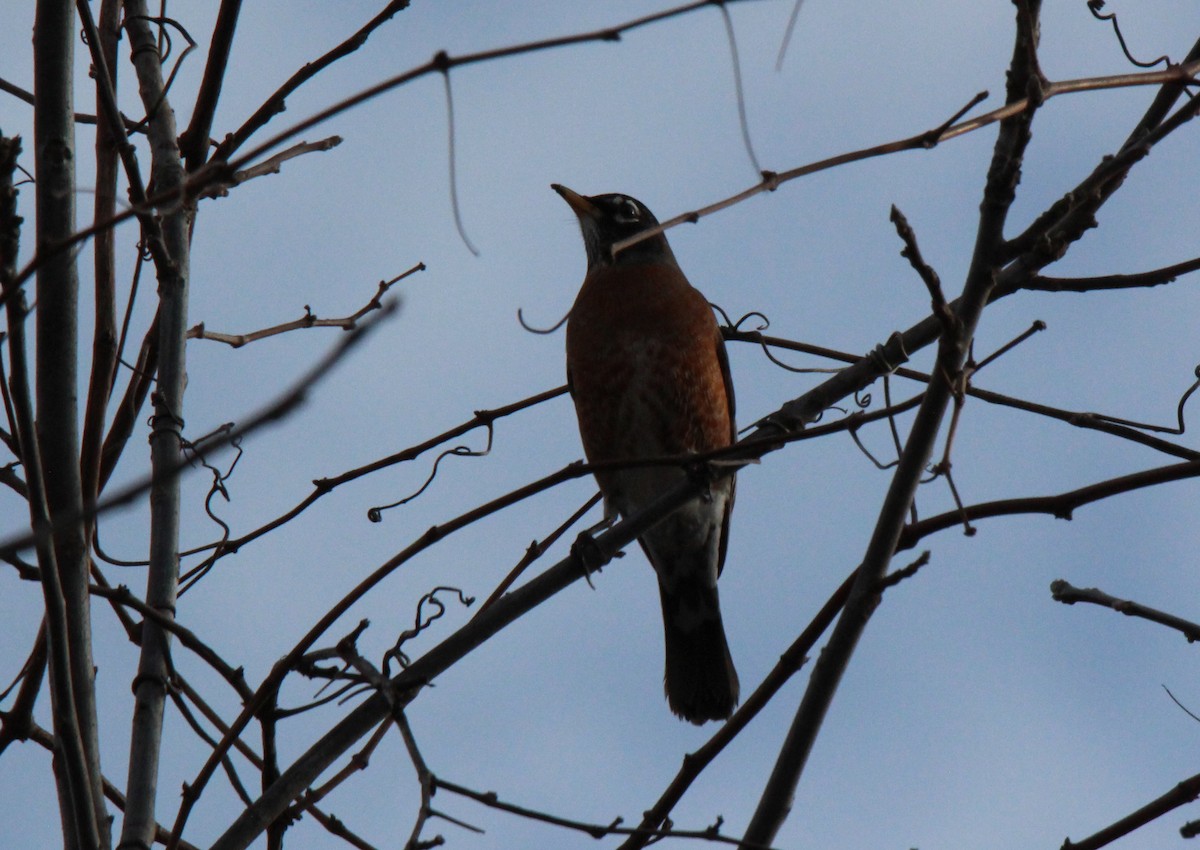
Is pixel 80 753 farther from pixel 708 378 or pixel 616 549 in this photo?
pixel 708 378

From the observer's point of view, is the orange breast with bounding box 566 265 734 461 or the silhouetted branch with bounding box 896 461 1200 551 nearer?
the silhouetted branch with bounding box 896 461 1200 551

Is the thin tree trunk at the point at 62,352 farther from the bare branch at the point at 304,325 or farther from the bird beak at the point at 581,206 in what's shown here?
the bird beak at the point at 581,206

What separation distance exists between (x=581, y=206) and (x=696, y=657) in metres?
2.28

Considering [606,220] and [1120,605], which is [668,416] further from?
[1120,605]

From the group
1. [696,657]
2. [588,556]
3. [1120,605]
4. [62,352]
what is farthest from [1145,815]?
[696,657]

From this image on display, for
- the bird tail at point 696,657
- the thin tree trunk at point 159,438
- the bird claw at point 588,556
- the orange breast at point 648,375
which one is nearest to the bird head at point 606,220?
the orange breast at point 648,375

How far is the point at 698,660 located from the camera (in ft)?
19.7

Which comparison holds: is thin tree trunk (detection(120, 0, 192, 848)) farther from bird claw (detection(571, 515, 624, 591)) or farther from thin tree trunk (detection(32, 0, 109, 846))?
bird claw (detection(571, 515, 624, 591))

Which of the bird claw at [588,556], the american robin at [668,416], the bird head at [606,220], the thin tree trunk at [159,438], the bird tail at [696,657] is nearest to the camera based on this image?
the thin tree trunk at [159,438]

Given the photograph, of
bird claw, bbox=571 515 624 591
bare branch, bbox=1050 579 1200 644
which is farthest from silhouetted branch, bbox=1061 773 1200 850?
bird claw, bbox=571 515 624 591

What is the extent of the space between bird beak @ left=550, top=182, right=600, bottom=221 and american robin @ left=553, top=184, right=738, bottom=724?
397mm

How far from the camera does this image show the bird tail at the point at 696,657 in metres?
5.89

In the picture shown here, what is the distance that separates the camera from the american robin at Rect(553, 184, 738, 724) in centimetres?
541

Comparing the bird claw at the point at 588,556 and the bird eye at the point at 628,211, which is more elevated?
the bird eye at the point at 628,211
